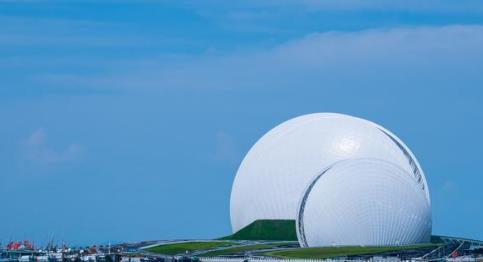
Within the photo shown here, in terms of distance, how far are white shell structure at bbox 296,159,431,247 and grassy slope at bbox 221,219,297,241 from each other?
5785 millimetres

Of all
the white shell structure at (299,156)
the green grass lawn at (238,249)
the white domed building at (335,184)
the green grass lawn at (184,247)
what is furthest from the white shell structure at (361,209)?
the green grass lawn at (184,247)

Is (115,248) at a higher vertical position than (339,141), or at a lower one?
lower

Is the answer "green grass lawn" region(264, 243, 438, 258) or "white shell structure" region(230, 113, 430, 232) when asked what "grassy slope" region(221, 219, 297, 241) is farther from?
"green grass lawn" region(264, 243, 438, 258)

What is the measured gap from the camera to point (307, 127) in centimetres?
12594

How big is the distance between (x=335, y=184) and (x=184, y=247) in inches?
621

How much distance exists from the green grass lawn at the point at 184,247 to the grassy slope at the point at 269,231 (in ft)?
15.3

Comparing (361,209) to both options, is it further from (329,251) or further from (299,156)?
(299,156)

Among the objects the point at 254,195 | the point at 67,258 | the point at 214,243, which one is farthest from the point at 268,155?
the point at 67,258

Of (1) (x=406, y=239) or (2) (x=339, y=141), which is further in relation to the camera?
(2) (x=339, y=141)

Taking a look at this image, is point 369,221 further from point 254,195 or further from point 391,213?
point 254,195

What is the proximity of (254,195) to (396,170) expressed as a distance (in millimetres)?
16769

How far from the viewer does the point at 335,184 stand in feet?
367

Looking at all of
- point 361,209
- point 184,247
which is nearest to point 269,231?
point 184,247

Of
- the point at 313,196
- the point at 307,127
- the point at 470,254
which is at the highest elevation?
the point at 307,127
